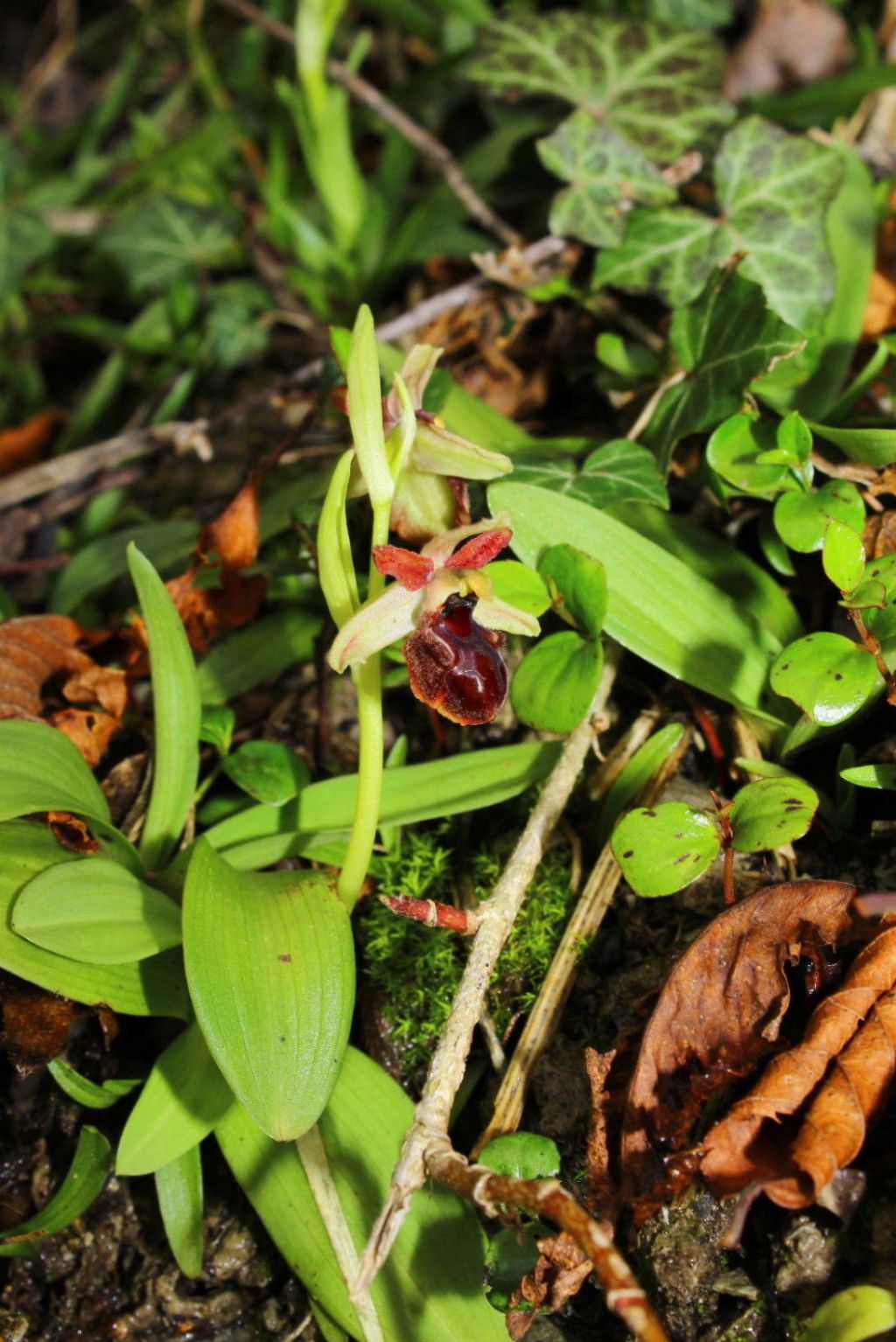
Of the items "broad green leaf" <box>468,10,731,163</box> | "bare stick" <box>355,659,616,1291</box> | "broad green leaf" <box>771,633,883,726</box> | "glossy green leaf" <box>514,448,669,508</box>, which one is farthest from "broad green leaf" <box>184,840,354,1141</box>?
"broad green leaf" <box>468,10,731,163</box>

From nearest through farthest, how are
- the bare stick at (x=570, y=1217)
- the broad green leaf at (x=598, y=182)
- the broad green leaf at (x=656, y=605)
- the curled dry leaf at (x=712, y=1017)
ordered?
the bare stick at (x=570, y=1217), the curled dry leaf at (x=712, y=1017), the broad green leaf at (x=656, y=605), the broad green leaf at (x=598, y=182)

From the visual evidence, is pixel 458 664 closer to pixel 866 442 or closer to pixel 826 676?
pixel 826 676

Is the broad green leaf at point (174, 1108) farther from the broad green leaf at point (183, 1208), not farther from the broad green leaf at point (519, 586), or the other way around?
the broad green leaf at point (519, 586)

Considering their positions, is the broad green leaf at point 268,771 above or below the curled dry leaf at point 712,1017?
above

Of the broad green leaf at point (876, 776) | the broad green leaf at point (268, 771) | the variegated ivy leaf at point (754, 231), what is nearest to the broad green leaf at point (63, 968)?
the broad green leaf at point (268, 771)

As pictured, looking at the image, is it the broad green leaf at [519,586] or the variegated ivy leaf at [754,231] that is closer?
the broad green leaf at [519,586]

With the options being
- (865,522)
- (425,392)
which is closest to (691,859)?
(865,522)

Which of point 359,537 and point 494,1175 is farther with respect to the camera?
point 359,537

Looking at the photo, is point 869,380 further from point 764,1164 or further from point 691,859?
point 764,1164
